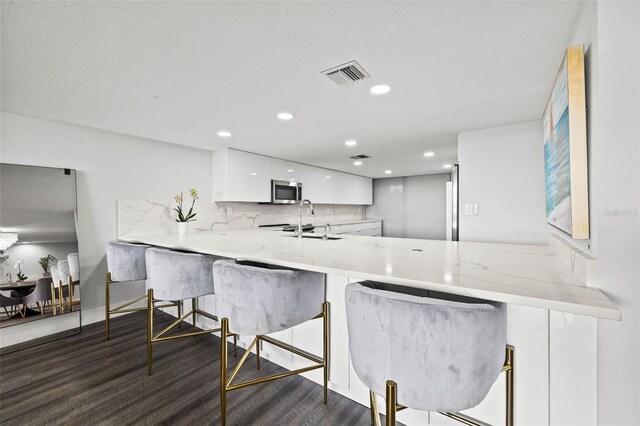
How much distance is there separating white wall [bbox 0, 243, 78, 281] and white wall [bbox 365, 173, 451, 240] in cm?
631

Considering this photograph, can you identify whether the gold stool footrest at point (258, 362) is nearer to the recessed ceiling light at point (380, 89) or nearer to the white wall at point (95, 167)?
the recessed ceiling light at point (380, 89)

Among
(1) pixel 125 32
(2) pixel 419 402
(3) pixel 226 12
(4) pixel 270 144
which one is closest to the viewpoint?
(2) pixel 419 402

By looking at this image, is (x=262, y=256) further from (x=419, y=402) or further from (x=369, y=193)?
(x=369, y=193)

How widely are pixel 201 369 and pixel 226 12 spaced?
2184mm

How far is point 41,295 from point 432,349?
3.30m

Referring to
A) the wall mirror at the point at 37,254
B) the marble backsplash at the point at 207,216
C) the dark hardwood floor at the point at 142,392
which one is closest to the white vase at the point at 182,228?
the marble backsplash at the point at 207,216

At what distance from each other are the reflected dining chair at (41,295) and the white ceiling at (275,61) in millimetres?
1488

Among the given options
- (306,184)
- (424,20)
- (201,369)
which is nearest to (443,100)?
(424,20)

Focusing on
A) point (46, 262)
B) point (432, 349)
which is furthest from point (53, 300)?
point (432, 349)

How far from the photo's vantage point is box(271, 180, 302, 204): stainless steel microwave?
440cm

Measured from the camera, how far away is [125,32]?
1356 millimetres

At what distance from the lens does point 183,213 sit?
363 cm

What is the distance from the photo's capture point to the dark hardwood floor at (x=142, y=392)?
1.55 metres

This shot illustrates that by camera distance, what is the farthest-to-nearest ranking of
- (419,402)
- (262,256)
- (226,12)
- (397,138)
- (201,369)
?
(397,138)
(201,369)
(262,256)
(226,12)
(419,402)
